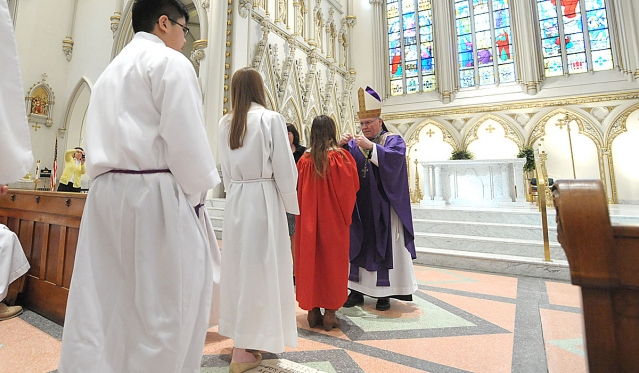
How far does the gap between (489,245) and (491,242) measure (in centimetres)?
5

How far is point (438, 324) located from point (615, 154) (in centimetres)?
954

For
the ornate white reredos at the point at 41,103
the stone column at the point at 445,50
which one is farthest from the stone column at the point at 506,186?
the ornate white reredos at the point at 41,103

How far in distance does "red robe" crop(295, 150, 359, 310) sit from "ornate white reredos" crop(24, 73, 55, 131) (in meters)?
9.47

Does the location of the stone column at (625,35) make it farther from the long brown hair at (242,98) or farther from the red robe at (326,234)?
the long brown hair at (242,98)

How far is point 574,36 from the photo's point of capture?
9266 millimetres

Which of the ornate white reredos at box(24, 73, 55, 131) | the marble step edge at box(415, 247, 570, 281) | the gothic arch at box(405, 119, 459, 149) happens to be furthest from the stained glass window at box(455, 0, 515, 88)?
the ornate white reredos at box(24, 73, 55, 131)

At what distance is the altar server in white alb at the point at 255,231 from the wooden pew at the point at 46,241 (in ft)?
4.20

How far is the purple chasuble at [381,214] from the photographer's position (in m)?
2.68

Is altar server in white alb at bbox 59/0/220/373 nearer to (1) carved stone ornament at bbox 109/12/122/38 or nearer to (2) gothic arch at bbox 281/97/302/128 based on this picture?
(2) gothic arch at bbox 281/97/302/128

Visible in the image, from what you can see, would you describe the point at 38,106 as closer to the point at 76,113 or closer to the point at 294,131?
the point at 76,113

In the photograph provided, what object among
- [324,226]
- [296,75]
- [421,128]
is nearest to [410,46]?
[421,128]

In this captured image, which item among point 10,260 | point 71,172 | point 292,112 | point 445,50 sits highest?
point 445,50

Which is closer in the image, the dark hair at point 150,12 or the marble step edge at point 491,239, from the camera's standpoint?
the dark hair at point 150,12

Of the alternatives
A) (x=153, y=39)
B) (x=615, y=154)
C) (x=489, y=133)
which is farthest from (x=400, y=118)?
(x=153, y=39)
